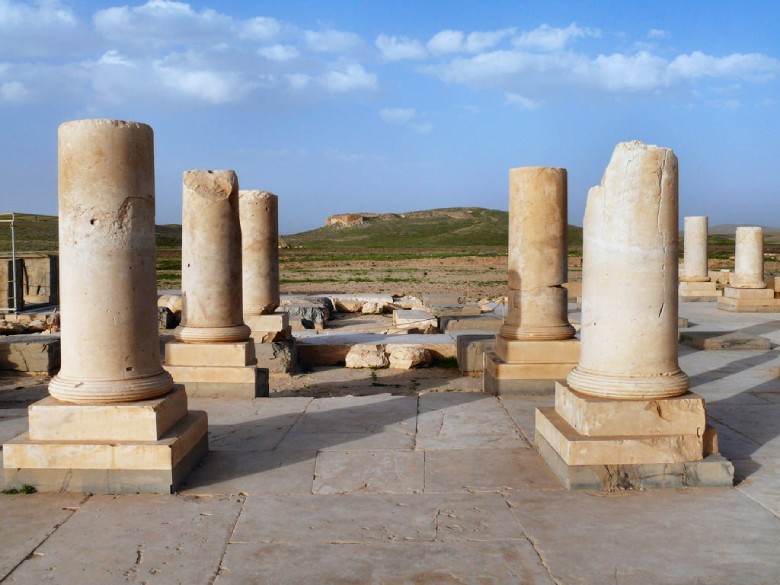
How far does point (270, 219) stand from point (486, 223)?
118 m

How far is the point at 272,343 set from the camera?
459 inches

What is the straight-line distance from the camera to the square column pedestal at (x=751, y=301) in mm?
19797

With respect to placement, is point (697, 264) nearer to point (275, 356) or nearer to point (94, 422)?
point (275, 356)

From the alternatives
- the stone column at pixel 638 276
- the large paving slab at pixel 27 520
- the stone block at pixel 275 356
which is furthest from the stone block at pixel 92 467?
the stone block at pixel 275 356

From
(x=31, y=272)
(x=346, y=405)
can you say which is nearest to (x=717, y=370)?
(x=346, y=405)

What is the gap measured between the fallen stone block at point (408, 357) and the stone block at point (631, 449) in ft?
23.4

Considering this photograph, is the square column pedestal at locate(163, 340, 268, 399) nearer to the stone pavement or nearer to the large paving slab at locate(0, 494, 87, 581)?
the stone pavement

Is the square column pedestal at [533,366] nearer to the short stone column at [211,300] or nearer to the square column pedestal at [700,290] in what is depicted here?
the short stone column at [211,300]

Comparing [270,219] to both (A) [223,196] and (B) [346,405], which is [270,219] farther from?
(B) [346,405]

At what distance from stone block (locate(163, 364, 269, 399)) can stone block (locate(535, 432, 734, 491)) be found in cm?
483

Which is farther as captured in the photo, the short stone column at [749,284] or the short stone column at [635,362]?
the short stone column at [749,284]

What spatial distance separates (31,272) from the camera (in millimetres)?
20422

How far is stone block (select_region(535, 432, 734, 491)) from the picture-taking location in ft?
17.9

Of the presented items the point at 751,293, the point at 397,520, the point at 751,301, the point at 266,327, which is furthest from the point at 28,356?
the point at 751,293
